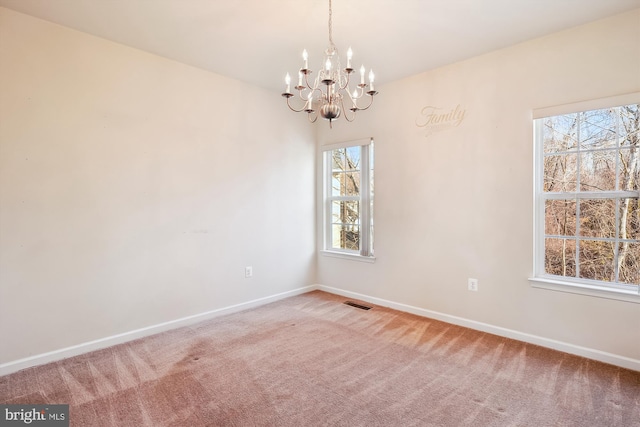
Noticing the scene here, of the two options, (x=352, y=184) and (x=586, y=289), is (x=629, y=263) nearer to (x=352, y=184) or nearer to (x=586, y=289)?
(x=586, y=289)

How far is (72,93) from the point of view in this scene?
2555 mm

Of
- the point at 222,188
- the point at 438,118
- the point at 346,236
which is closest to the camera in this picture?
the point at 438,118

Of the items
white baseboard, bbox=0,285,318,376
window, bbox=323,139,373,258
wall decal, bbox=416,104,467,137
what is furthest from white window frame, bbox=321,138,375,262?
white baseboard, bbox=0,285,318,376

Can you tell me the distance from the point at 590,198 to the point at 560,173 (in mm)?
298

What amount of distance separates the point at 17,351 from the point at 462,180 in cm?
402

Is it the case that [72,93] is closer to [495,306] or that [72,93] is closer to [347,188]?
[347,188]

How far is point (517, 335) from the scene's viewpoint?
2.84 meters

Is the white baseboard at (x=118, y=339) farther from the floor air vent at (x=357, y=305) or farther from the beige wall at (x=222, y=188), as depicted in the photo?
the floor air vent at (x=357, y=305)

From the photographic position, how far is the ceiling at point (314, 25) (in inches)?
87.5

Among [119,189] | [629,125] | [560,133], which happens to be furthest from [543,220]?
[119,189]

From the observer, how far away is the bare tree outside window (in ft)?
7.98

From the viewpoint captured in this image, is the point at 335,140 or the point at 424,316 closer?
the point at 424,316

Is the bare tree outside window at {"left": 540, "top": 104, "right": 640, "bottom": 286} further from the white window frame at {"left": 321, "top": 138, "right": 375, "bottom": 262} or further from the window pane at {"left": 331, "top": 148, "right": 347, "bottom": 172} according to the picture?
the window pane at {"left": 331, "top": 148, "right": 347, "bottom": 172}

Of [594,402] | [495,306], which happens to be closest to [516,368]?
[594,402]
